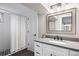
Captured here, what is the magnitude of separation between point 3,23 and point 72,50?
2105mm

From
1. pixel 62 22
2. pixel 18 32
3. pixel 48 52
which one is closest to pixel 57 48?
pixel 48 52

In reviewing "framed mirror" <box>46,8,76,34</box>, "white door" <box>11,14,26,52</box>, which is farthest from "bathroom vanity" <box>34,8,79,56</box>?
"white door" <box>11,14,26,52</box>

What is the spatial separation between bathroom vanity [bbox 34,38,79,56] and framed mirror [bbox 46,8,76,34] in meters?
0.41

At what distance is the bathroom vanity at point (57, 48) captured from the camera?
1357 millimetres

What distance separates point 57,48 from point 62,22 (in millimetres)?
865

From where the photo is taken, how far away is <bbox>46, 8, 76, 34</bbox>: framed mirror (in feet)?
6.32

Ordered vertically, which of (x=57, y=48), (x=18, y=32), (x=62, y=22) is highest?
(x=62, y=22)

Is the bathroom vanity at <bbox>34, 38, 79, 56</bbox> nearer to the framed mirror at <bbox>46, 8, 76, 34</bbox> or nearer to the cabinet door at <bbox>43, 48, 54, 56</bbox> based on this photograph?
the cabinet door at <bbox>43, 48, 54, 56</bbox>

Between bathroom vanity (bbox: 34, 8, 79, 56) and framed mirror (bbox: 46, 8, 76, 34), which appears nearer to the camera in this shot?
bathroom vanity (bbox: 34, 8, 79, 56)

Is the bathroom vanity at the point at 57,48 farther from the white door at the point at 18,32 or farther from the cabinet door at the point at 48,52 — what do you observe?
the white door at the point at 18,32

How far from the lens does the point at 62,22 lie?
7.03 ft

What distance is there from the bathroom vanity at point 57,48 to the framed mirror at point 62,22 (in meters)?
0.41

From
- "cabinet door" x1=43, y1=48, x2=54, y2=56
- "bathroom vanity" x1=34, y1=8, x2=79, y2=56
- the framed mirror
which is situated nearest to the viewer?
"bathroom vanity" x1=34, y1=8, x2=79, y2=56

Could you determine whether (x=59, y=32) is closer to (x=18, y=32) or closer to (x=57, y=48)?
(x=57, y=48)
